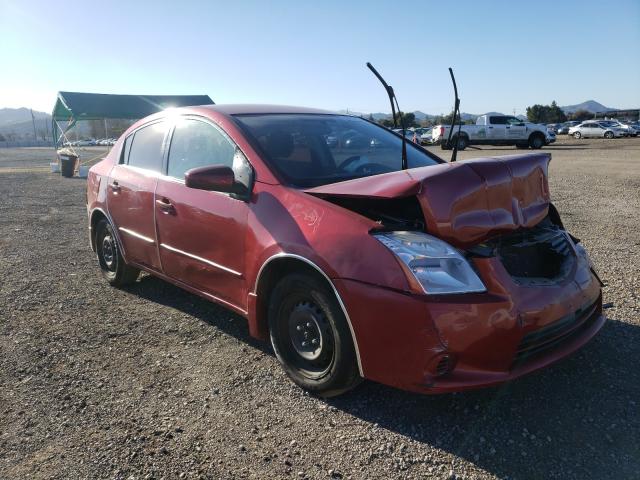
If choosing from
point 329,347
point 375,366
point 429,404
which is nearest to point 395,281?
point 375,366

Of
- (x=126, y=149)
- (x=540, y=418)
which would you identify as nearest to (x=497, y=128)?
(x=126, y=149)

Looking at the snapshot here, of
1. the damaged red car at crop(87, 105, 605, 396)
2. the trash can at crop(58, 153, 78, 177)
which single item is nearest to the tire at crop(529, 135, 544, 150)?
the trash can at crop(58, 153, 78, 177)

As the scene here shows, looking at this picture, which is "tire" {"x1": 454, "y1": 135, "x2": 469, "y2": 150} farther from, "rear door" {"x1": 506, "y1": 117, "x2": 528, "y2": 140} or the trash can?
the trash can

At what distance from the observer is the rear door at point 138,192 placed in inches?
164

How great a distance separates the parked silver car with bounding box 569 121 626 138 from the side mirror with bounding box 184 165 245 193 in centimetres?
4398

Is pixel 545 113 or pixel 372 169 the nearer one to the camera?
pixel 372 169

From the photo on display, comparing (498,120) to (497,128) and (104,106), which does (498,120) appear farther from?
(104,106)

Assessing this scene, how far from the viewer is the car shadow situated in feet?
7.64

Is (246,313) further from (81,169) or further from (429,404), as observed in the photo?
(81,169)

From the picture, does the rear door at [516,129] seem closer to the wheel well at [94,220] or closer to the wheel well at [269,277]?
the wheel well at [94,220]

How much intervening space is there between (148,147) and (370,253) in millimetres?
2745

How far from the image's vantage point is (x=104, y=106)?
2239 cm

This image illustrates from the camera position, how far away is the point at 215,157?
3.63 m

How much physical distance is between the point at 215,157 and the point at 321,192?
43.9 inches
